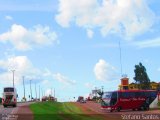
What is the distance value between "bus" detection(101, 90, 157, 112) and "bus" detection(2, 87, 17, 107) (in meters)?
19.6

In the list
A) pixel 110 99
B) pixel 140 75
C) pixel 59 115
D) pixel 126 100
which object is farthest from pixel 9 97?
pixel 140 75

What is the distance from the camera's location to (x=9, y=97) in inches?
2990

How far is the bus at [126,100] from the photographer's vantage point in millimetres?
59938

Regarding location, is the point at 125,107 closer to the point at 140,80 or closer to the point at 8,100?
A: the point at 8,100

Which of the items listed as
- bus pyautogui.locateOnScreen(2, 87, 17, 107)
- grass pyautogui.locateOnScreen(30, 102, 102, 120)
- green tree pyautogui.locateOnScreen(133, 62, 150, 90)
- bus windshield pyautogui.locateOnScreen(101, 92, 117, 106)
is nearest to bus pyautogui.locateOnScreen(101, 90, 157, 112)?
bus windshield pyautogui.locateOnScreen(101, 92, 117, 106)

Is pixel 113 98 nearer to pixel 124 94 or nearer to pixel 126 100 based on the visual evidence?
pixel 124 94

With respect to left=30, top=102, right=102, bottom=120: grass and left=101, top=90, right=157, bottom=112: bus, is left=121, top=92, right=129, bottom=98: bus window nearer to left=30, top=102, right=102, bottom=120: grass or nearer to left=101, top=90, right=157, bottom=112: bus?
left=101, top=90, right=157, bottom=112: bus

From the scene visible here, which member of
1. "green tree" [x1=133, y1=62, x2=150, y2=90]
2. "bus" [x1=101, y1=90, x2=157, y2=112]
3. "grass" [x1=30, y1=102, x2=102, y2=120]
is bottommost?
"grass" [x1=30, y1=102, x2=102, y2=120]

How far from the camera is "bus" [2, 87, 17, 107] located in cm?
7562

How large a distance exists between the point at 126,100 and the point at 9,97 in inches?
887

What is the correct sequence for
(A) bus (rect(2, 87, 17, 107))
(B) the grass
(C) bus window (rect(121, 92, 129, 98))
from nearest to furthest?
(B) the grass < (C) bus window (rect(121, 92, 129, 98)) < (A) bus (rect(2, 87, 17, 107))

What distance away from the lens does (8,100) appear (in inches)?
2985

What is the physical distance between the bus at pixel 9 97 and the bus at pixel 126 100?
19.6m

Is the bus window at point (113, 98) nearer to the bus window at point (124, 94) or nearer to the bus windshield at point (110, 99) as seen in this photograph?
the bus windshield at point (110, 99)
